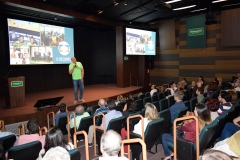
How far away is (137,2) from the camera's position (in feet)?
25.0

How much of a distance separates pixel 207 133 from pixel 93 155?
6.44ft

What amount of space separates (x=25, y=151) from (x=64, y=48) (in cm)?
728

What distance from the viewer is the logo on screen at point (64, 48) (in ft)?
28.5

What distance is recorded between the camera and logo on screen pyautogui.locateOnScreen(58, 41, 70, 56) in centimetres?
869

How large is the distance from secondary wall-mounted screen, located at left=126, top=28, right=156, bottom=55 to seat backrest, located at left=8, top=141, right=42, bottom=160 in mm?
7901

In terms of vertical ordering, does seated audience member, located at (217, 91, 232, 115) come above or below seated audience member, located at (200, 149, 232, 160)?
below

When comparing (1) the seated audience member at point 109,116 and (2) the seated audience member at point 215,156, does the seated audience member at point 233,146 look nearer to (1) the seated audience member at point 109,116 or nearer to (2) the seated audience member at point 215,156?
(2) the seated audience member at point 215,156

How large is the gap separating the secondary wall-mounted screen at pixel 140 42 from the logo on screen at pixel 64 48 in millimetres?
2895

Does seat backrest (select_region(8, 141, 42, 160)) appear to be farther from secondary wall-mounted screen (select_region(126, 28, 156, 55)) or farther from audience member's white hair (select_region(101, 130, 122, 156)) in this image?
secondary wall-mounted screen (select_region(126, 28, 156, 55))

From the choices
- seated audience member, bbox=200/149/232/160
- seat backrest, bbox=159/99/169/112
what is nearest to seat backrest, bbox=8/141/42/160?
seated audience member, bbox=200/149/232/160

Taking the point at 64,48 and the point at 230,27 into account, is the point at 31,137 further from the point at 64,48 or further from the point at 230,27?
the point at 230,27

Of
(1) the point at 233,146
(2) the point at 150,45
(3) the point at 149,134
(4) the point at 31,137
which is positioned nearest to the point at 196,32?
(2) the point at 150,45

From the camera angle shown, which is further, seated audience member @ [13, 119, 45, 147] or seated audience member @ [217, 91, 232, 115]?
seated audience member @ [217, 91, 232, 115]

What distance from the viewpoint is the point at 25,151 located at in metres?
2.15
